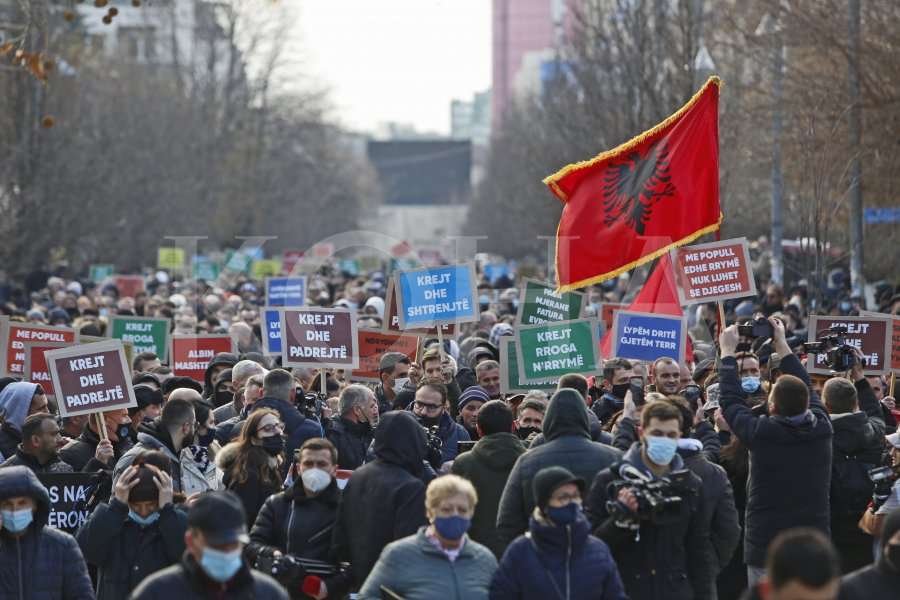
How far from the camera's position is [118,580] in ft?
26.2

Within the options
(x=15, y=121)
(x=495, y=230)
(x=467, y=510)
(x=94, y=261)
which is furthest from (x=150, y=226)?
(x=467, y=510)

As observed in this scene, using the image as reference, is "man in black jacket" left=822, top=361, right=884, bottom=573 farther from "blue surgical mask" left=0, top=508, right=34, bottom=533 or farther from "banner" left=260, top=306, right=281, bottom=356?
"banner" left=260, top=306, right=281, bottom=356

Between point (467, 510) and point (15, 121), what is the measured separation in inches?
1256

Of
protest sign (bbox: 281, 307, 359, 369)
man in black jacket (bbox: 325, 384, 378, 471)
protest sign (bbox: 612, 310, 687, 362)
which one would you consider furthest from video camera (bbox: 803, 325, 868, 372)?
protest sign (bbox: 281, 307, 359, 369)

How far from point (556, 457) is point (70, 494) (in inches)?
115

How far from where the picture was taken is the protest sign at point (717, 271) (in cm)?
1376

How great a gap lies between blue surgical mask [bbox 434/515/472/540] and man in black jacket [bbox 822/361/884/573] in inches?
134

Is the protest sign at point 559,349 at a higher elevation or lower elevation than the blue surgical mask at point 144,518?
higher

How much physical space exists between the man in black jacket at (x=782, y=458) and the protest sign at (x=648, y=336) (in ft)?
15.1

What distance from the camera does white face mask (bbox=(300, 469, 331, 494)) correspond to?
26.4ft

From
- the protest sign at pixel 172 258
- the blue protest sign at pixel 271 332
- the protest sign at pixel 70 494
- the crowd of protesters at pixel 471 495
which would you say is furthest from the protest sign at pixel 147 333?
the protest sign at pixel 172 258

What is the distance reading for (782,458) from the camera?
8633 millimetres

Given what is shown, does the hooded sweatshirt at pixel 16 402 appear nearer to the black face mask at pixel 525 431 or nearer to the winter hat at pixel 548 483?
the black face mask at pixel 525 431

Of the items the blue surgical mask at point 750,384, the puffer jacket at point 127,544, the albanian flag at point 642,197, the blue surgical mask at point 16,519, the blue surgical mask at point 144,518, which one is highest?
the albanian flag at point 642,197
